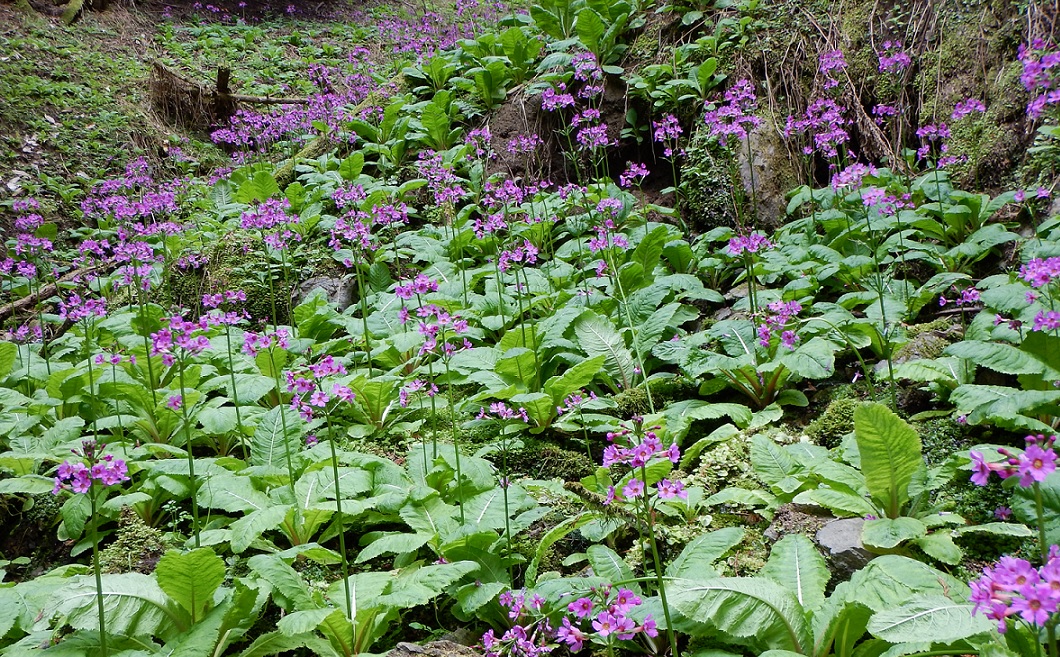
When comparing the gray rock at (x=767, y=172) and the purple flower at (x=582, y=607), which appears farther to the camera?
the gray rock at (x=767, y=172)

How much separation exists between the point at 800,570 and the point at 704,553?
286mm

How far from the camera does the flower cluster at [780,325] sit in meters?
3.42

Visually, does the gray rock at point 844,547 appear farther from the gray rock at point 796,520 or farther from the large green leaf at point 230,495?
the large green leaf at point 230,495

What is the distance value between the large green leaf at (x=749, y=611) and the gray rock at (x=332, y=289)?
432 centimetres

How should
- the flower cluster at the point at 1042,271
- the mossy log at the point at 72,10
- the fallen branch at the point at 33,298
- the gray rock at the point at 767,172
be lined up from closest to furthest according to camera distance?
the flower cluster at the point at 1042,271 < the gray rock at the point at 767,172 < the fallen branch at the point at 33,298 < the mossy log at the point at 72,10

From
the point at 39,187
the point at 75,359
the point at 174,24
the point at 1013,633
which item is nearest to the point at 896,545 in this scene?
the point at 1013,633

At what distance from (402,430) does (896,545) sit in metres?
A: 2.39

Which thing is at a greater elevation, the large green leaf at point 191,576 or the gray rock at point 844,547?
the large green leaf at point 191,576

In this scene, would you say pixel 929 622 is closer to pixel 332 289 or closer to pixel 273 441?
pixel 273 441

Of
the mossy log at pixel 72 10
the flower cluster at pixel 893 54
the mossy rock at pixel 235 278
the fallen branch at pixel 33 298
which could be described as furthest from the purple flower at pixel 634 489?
the mossy log at pixel 72 10

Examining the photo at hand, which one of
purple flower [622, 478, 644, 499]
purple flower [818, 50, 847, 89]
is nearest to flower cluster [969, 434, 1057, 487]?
purple flower [622, 478, 644, 499]

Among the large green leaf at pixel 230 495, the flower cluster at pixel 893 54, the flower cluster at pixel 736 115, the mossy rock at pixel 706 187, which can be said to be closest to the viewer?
the large green leaf at pixel 230 495

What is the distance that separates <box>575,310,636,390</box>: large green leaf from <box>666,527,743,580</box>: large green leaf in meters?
1.67

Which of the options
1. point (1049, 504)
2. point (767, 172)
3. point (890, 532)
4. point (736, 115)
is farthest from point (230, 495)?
point (767, 172)
